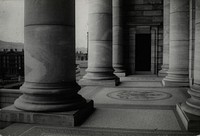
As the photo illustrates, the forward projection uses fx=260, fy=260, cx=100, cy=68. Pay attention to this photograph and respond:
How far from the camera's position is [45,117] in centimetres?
602

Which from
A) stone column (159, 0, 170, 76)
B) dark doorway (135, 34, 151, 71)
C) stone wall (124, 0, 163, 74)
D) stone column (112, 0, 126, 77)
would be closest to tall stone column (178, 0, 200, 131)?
stone column (159, 0, 170, 76)

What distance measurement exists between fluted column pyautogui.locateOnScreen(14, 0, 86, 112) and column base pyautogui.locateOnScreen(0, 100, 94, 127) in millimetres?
132

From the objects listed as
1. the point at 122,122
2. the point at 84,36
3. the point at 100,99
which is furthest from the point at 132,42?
the point at 84,36

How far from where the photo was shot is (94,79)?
43.8 feet

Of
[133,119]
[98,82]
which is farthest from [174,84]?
[133,119]

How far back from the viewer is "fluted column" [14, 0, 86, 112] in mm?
6156

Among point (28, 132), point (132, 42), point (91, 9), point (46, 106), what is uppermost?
point (91, 9)

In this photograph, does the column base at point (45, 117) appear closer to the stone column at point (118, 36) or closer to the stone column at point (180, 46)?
the stone column at point (180, 46)

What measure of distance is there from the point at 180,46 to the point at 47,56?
29.7 ft

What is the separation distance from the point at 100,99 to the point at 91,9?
19.3 feet

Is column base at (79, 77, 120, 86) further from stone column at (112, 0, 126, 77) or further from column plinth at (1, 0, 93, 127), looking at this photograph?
stone column at (112, 0, 126, 77)

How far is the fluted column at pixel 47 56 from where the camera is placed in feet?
20.2

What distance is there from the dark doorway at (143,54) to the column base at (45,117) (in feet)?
58.6

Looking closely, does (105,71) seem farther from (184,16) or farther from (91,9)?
(184,16)
